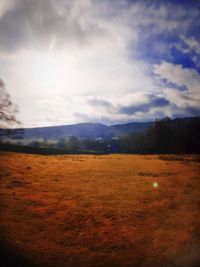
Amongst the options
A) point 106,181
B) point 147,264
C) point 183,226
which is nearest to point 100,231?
point 147,264

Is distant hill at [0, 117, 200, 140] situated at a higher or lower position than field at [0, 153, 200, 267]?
higher

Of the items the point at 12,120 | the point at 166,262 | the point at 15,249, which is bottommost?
the point at 166,262

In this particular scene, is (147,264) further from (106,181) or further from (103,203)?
(106,181)

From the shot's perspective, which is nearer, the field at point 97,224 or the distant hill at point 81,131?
the field at point 97,224

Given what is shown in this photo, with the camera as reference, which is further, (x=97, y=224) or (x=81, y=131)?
(x=81, y=131)

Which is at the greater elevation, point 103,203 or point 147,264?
point 103,203

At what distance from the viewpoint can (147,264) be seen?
4199mm

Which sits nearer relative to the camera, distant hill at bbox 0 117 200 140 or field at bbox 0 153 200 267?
field at bbox 0 153 200 267

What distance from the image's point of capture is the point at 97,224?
17.8 feet

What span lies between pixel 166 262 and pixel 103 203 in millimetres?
2902

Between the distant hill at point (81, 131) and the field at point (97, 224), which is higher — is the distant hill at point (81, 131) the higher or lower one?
the higher one

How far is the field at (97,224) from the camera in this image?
4.26 meters

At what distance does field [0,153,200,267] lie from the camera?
14.0 ft

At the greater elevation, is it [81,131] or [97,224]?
[81,131]
